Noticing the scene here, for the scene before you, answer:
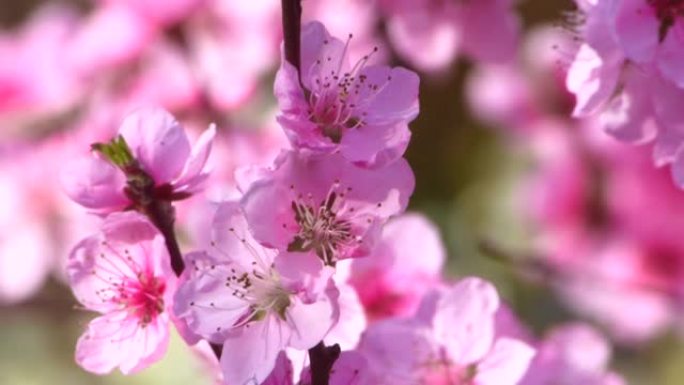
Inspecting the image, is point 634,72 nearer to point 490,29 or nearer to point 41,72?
point 490,29

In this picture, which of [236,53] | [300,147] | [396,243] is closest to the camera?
[300,147]

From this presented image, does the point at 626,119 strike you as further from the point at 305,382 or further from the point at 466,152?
the point at 466,152

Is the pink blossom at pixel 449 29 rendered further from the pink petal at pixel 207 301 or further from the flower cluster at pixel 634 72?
the pink petal at pixel 207 301

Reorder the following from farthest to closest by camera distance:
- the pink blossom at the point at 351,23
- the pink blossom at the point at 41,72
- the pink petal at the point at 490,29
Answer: the pink blossom at the point at 41,72 → the pink blossom at the point at 351,23 → the pink petal at the point at 490,29

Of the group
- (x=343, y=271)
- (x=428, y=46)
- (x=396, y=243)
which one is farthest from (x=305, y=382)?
(x=428, y=46)

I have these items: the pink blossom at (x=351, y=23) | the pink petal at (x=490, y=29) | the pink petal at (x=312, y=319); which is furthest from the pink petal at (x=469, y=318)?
the pink blossom at (x=351, y=23)

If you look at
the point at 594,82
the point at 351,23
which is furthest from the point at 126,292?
the point at 351,23
